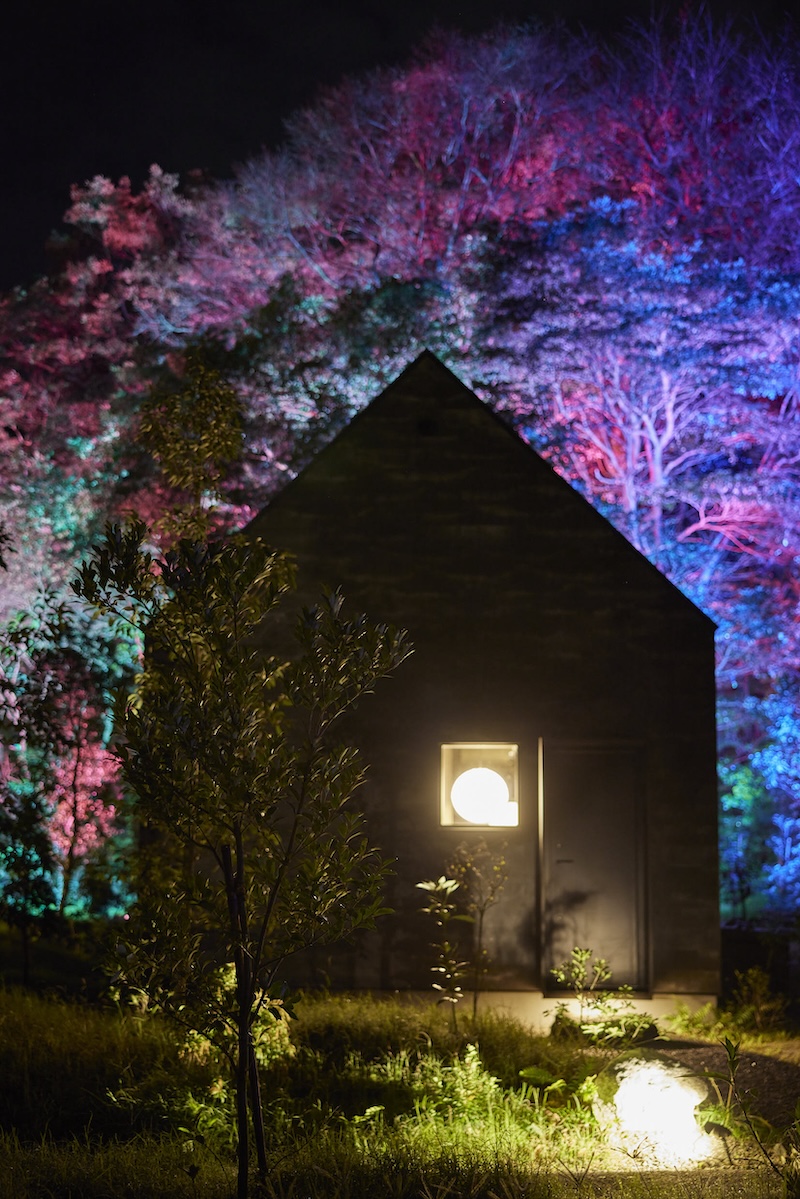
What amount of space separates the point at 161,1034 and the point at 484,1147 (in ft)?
8.40

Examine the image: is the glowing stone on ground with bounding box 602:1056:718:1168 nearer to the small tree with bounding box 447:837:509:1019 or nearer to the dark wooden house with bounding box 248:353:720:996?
the small tree with bounding box 447:837:509:1019

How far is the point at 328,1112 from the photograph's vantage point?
579 cm

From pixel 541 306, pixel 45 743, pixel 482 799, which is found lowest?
pixel 482 799

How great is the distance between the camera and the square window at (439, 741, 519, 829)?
8.55 m

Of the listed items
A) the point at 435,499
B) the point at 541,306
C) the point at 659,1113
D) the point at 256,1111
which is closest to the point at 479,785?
the point at 435,499

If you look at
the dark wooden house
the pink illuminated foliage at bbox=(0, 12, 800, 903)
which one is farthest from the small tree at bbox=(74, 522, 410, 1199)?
the pink illuminated foliage at bbox=(0, 12, 800, 903)

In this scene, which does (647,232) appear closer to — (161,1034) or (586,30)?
(586,30)

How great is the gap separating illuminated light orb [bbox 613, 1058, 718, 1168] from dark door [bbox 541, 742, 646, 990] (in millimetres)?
2234

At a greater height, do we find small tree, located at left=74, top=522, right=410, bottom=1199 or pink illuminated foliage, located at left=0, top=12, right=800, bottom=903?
pink illuminated foliage, located at left=0, top=12, right=800, bottom=903

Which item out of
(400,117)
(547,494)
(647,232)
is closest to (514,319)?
(647,232)

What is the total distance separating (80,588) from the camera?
15.7ft

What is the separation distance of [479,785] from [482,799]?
116mm

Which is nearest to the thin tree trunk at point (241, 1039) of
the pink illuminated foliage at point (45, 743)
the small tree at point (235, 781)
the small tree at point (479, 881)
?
the small tree at point (235, 781)

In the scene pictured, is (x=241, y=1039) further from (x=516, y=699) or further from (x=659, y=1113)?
(x=516, y=699)
